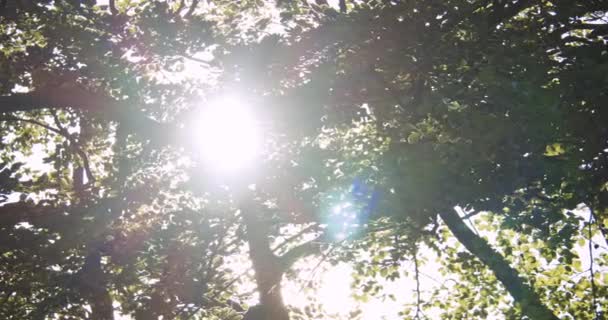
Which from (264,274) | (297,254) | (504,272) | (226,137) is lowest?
(504,272)

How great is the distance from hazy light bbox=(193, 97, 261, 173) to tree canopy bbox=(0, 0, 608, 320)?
4 centimetres

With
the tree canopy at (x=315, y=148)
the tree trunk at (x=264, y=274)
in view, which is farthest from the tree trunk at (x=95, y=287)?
the tree trunk at (x=264, y=274)

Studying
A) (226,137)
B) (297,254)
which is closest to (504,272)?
(297,254)

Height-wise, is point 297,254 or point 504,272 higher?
point 297,254

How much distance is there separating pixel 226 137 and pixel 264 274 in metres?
2.77

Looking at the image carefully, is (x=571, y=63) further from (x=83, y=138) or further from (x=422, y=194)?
(x=83, y=138)

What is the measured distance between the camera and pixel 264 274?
30.8ft

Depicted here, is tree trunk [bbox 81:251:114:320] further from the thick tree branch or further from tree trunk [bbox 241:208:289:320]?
the thick tree branch

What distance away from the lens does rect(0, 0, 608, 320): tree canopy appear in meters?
5.37

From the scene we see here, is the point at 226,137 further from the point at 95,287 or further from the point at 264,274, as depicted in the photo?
the point at 95,287

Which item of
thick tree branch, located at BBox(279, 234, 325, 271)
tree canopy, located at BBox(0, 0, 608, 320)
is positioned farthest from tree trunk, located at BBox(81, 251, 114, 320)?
thick tree branch, located at BBox(279, 234, 325, 271)

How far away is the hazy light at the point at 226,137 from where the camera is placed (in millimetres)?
7508

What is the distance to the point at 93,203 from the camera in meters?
8.46

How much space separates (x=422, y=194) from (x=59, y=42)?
8862 mm
